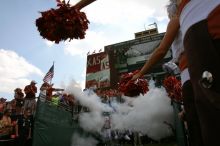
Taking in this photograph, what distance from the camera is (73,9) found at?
2553 millimetres

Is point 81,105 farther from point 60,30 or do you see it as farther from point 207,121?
point 207,121

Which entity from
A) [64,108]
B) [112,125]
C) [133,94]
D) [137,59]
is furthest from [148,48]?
[133,94]

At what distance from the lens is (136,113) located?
581 inches

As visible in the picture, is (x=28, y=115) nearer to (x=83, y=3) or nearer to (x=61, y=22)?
(x=61, y=22)

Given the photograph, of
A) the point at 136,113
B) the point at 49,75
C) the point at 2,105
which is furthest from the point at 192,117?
the point at 49,75

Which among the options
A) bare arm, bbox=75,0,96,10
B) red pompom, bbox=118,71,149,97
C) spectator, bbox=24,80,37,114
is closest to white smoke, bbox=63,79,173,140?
spectator, bbox=24,80,37,114

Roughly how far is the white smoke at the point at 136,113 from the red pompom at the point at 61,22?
951 cm

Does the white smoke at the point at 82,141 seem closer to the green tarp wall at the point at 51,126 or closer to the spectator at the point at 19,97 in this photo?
the green tarp wall at the point at 51,126

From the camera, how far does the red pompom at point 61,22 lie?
8.53 feet

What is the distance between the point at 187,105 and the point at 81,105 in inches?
613

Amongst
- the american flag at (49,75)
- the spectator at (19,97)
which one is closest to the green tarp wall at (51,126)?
the spectator at (19,97)

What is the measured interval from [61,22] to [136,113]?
1262 cm

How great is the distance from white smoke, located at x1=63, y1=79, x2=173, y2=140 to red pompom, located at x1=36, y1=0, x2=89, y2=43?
31.2 feet

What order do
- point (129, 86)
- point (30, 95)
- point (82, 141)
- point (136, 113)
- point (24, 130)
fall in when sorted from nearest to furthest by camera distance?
point (129, 86)
point (24, 130)
point (30, 95)
point (136, 113)
point (82, 141)
